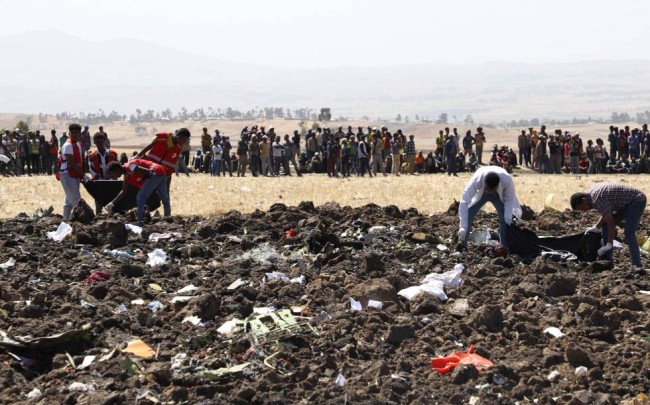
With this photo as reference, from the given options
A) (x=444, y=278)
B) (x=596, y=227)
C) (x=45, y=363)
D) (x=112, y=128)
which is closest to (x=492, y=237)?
(x=596, y=227)

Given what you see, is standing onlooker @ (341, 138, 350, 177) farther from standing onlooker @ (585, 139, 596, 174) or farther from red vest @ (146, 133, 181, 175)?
red vest @ (146, 133, 181, 175)

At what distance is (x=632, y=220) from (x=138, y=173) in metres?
7.00

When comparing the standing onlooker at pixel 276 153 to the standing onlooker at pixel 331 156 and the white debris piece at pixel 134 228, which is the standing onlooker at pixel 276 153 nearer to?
the standing onlooker at pixel 331 156

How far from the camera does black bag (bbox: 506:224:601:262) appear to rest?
13.6m

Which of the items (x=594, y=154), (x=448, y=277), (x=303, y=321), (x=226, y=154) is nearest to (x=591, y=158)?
(x=594, y=154)

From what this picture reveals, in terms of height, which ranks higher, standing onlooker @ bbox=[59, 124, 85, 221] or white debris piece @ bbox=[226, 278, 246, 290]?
standing onlooker @ bbox=[59, 124, 85, 221]

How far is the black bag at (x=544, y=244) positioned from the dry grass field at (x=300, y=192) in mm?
7470

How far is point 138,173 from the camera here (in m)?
16.1

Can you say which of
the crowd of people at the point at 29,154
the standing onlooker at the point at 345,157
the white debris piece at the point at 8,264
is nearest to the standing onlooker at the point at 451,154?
the standing onlooker at the point at 345,157

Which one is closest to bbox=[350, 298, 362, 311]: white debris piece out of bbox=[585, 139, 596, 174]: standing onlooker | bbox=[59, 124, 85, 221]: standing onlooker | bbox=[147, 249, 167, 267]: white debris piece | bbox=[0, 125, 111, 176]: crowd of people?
bbox=[147, 249, 167, 267]: white debris piece

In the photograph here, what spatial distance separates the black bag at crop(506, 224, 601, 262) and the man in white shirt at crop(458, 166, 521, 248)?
134 millimetres

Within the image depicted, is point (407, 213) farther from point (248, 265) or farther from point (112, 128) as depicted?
point (112, 128)

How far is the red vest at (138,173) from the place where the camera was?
1579 centimetres

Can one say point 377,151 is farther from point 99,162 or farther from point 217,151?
point 99,162
